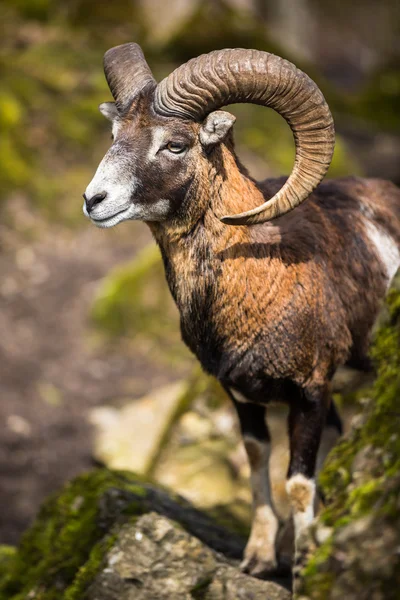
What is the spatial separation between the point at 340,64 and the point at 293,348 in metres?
33.5

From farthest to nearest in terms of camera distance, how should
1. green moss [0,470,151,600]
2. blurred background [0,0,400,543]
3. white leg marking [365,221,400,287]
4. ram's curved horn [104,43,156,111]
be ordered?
1. blurred background [0,0,400,543]
2. white leg marking [365,221,400,287]
3. green moss [0,470,151,600]
4. ram's curved horn [104,43,156,111]

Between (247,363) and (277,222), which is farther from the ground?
(277,222)

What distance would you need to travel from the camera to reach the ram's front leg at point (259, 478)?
256 inches

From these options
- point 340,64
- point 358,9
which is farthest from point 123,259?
point 358,9

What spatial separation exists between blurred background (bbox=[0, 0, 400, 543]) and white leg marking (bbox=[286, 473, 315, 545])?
1181 millimetres

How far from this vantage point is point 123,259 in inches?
621

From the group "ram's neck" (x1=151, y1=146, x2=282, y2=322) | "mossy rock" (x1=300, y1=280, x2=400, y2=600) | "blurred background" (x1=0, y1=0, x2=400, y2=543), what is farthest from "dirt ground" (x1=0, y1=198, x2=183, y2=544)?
"mossy rock" (x1=300, y1=280, x2=400, y2=600)

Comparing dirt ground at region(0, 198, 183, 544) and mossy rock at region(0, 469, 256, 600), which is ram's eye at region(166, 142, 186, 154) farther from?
dirt ground at region(0, 198, 183, 544)

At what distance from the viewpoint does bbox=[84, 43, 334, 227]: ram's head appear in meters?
5.68

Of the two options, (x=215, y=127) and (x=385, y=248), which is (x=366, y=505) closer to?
(x=215, y=127)

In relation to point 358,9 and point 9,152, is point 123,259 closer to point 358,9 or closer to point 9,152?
point 9,152

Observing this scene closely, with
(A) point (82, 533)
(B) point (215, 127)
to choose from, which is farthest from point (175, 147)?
(A) point (82, 533)

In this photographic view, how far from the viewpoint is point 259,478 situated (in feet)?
22.3

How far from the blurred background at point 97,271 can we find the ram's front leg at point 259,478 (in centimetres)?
84
